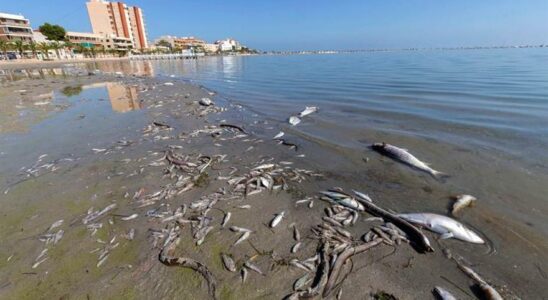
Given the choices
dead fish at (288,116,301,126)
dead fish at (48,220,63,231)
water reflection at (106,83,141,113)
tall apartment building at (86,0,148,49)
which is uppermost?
tall apartment building at (86,0,148,49)

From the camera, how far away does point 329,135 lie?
1016cm

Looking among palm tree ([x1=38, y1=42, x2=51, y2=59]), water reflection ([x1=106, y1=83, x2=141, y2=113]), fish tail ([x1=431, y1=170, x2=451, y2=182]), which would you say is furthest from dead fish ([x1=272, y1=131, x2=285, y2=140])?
palm tree ([x1=38, y1=42, x2=51, y2=59])

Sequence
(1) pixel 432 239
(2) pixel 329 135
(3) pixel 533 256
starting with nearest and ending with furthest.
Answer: (3) pixel 533 256
(1) pixel 432 239
(2) pixel 329 135

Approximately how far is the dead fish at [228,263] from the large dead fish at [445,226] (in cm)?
324

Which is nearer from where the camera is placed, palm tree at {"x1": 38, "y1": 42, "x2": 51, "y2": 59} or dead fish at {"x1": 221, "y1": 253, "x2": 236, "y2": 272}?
Answer: dead fish at {"x1": 221, "y1": 253, "x2": 236, "y2": 272}

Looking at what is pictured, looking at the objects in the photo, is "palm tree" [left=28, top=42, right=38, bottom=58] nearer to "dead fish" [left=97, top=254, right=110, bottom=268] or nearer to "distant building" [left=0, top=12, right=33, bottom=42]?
"distant building" [left=0, top=12, right=33, bottom=42]

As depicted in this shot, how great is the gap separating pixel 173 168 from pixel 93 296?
4.04m

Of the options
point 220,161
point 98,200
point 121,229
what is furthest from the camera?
point 220,161

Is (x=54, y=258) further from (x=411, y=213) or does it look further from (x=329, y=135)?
(x=329, y=135)

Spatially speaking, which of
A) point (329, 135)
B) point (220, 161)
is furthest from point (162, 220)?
point (329, 135)

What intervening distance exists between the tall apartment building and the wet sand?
532 feet

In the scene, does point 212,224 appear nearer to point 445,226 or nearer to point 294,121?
point 445,226

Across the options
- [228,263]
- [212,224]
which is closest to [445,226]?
[228,263]

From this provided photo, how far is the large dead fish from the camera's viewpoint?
14.3 ft
